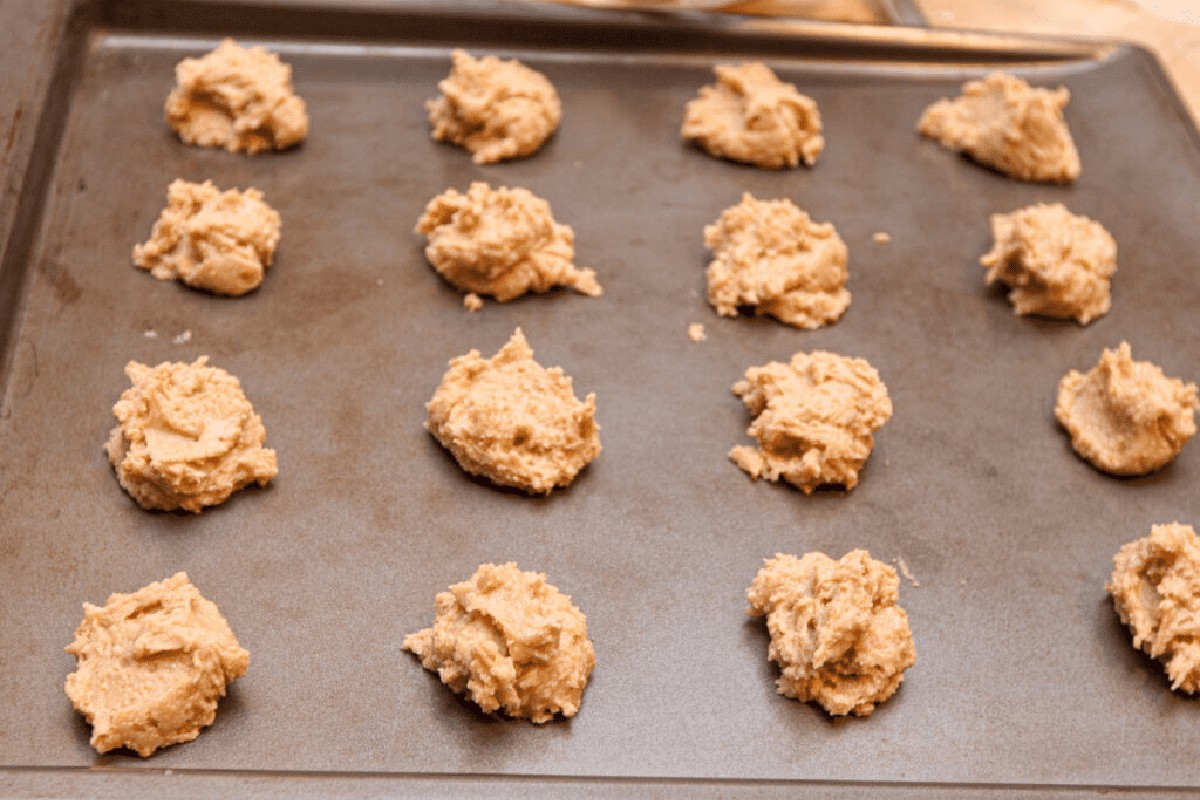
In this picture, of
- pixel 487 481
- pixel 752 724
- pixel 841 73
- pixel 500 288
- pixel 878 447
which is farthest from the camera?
pixel 841 73

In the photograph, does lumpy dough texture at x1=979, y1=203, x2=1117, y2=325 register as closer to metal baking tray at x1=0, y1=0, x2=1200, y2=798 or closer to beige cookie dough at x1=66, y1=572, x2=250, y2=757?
metal baking tray at x1=0, y1=0, x2=1200, y2=798

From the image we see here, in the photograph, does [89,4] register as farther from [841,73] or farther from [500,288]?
[841,73]

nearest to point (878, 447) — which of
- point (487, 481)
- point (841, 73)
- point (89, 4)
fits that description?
point (487, 481)

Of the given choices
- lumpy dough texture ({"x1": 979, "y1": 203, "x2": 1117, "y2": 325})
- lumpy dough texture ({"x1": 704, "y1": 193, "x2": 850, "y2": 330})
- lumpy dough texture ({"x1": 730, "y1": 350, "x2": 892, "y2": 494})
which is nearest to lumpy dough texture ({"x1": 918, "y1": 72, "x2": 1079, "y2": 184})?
lumpy dough texture ({"x1": 979, "y1": 203, "x2": 1117, "y2": 325})

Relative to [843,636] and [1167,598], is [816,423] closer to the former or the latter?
[843,636]

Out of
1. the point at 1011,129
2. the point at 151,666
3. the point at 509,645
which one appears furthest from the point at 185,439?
the point at 1011,129
